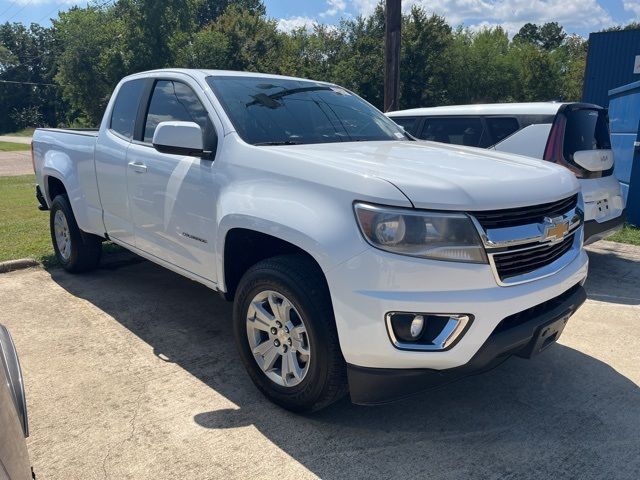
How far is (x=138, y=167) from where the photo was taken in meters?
4.09

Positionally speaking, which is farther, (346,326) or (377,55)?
(377,55)

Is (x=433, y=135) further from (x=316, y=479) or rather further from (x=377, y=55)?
(x=377, y=55)

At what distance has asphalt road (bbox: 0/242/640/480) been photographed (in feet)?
8.73

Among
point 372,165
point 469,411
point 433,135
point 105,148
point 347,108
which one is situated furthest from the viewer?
point 433,135

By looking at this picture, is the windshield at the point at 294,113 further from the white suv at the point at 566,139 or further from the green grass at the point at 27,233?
the green grass at the point at 27,233

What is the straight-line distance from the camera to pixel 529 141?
219 inches

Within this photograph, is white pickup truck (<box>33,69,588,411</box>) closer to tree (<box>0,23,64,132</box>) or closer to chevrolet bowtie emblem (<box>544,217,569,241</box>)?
chevrolet bowtie emblem (<box>544,217,569,241</box>)

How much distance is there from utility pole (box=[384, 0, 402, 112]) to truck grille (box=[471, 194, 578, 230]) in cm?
670

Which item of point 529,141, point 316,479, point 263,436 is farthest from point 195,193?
point 529,141

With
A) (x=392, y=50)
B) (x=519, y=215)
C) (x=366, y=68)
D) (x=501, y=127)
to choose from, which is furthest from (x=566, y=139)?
(x=366, y=68)

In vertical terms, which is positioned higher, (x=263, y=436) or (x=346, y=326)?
(x=346, y=326)

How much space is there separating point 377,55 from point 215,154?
34.5 m

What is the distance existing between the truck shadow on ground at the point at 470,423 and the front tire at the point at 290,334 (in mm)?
211

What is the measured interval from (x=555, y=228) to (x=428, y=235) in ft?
2.63
